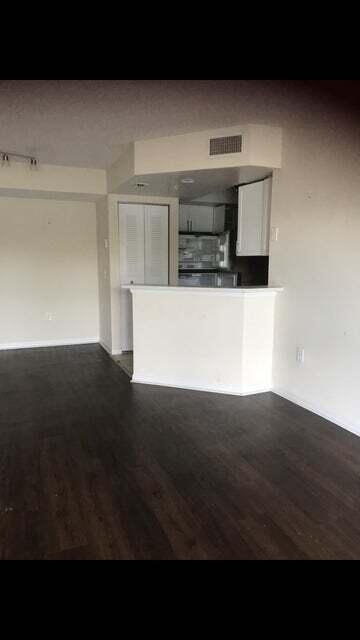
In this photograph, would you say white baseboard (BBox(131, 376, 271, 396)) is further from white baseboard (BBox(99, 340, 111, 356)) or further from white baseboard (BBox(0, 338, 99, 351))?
white baseboard (BBox(0, 338, 99, 351))

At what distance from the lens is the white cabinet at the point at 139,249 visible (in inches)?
207

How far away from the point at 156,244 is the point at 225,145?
7.08ft

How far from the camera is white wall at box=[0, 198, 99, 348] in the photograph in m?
5.55

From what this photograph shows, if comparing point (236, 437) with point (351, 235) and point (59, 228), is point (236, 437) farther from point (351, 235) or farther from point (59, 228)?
point (59, 228)

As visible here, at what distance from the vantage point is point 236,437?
288 cm

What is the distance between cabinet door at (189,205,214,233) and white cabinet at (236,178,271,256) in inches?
90.8

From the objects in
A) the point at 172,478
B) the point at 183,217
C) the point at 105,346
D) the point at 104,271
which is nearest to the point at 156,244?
the point at 104,271

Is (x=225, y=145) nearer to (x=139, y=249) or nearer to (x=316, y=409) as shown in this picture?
(x=139, y=249)

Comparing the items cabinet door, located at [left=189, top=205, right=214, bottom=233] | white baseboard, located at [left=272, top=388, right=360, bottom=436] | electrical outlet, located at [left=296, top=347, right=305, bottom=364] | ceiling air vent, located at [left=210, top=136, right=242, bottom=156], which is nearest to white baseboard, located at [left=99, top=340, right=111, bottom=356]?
cabinet door, located at [left=189, top=205, right=214, bottom=233]

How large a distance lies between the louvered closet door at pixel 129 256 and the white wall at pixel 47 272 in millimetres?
892

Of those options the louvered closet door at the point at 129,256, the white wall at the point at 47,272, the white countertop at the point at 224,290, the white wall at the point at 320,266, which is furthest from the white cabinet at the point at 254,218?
the white wall at the point at 47,272

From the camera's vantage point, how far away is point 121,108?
2.96m

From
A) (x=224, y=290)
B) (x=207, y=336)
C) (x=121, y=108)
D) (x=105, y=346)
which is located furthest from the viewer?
(x=105, y=346)
